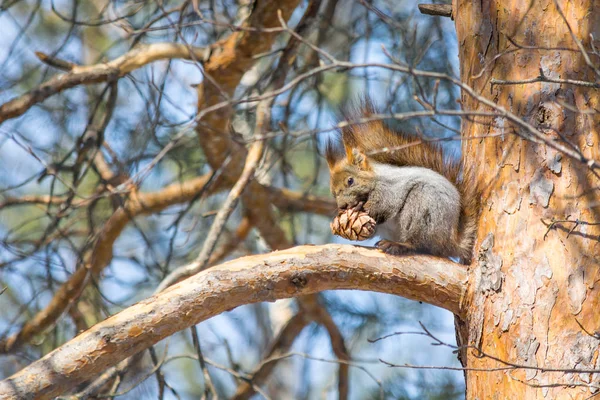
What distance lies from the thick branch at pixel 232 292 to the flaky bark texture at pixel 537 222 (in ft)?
0.44

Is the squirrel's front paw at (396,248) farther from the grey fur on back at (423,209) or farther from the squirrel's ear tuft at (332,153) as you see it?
the squirrel's ear tuft at (332,153)

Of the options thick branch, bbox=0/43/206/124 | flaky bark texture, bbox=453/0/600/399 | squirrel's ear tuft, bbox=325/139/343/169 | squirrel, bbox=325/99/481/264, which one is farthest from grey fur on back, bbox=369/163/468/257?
thick branch, bbox=0/43/206/124

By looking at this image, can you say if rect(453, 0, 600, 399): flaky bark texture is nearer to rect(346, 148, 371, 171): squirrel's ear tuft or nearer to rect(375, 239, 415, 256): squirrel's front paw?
rect(375, 239, 415, 256): squirrel's front paw

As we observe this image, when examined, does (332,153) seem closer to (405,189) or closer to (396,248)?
(405,189)

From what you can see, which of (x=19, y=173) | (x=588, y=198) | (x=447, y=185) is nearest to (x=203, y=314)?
(x=447, y=185)

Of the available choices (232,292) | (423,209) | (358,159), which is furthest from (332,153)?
(232,292)

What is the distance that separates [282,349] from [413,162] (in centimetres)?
144

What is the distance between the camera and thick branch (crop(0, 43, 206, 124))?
2430mm

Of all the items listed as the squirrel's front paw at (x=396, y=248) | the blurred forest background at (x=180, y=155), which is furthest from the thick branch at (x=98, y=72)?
the squirrel's front paw at (x=396, y=248)

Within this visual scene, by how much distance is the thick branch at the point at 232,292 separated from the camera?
5.06ft

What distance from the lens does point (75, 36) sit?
→ 315cm

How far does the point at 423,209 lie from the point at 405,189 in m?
0.11

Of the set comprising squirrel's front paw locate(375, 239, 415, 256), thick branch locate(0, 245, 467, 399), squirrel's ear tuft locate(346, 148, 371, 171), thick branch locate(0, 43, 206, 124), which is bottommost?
thick branch locate(0, 245, 467, 399)

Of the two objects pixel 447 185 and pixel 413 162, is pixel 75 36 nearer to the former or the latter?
pixel 413 162
